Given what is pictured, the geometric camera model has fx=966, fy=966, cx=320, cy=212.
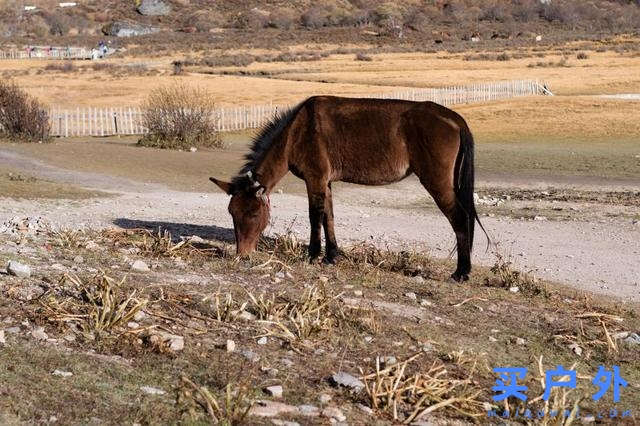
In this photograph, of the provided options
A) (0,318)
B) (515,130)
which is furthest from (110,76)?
(0,318)

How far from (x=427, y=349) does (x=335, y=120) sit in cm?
362

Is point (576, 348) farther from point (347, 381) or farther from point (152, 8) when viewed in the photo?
point (152, 8)

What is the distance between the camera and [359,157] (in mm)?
10438

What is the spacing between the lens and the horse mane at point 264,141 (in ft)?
34.1

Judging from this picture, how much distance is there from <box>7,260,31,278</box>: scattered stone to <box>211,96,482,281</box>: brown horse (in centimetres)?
245

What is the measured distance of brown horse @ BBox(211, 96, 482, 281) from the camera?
10172mm

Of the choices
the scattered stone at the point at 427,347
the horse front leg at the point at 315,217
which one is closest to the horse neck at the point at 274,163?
the horse front leg at the point at 315,217

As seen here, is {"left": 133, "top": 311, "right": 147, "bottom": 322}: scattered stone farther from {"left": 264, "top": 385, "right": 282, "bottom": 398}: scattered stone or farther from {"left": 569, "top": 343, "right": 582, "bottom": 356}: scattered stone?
{"left": 569, "top": 343, "right": 582, "bottom": 356}: scattered stone

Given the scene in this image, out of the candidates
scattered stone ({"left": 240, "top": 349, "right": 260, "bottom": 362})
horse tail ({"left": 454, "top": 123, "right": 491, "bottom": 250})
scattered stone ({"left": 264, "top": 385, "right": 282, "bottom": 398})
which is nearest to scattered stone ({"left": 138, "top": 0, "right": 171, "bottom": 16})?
horse tail ({"left": 454, "top": 123, "right": 491, "bottom": 250})

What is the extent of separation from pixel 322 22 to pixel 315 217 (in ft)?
371

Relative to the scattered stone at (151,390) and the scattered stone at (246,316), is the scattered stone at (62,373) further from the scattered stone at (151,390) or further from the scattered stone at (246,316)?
the scattered stone at (246,316)

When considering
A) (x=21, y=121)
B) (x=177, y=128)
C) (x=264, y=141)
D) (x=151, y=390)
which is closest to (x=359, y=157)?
(x=264, y=141)

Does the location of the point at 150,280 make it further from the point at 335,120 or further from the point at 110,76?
the point at 110,76

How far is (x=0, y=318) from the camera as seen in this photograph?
23.3ft
